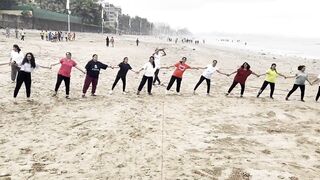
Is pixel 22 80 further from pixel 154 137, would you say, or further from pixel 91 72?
pixel 154 137

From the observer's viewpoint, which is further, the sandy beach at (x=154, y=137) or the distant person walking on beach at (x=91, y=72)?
the distant person walking on beach at (x=91, y=72)

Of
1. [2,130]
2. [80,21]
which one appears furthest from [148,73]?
[80,21]

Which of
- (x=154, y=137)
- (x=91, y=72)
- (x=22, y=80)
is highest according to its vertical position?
(x=91, y=72)

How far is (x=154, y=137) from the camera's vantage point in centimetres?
832

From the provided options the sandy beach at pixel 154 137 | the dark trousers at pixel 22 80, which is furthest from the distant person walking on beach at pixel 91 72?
the dark trousers at pixel 22 80

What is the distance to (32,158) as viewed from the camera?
675 centimetres

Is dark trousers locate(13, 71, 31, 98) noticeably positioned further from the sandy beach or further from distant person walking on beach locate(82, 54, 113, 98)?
distant person walking on beach locate(82, 54, 113, 98)

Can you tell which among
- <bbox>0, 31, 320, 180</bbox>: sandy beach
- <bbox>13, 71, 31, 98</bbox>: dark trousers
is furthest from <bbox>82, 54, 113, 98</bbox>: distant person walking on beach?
<bbox>13, 71, 31, 98</bbox>: dark trousers

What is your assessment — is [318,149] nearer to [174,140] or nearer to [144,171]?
[174,140]

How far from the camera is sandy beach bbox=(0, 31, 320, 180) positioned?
6461mm

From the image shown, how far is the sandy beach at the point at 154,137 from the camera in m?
6.46

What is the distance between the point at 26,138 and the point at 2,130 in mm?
883

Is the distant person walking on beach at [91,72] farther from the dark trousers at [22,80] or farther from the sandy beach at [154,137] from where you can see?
the dark trousers at [22,80]

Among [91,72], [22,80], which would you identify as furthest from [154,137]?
[22,80]
